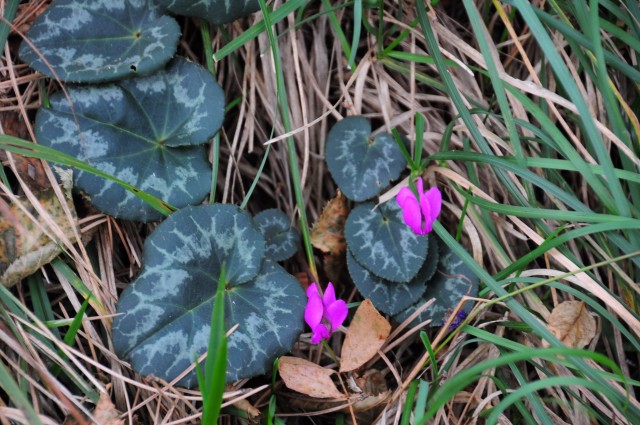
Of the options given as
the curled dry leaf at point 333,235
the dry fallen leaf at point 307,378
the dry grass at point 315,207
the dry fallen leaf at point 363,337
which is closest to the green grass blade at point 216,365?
the dry grass at point 315,207

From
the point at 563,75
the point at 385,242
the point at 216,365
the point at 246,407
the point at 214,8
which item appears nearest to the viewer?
the point at 216,365

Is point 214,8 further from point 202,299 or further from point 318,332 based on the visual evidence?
point 318,332

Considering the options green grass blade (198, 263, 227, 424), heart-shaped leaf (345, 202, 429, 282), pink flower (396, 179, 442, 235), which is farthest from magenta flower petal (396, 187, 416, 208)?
green grass blade (198, 263, 227, 424)

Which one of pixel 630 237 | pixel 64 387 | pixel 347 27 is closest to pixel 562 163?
pixel 630 237

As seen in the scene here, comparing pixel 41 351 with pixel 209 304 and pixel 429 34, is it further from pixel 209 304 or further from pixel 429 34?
pixel 429 34

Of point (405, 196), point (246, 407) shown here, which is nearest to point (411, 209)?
point (405, 196)

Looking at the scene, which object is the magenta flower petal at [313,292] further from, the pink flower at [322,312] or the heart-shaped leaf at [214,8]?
the heart-shaped leaf at [214,8]

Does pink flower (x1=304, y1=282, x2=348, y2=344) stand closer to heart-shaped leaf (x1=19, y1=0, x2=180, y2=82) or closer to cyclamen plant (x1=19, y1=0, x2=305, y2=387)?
cyclamen plant (x1=19, y1=0, x2=305, y2=387)
